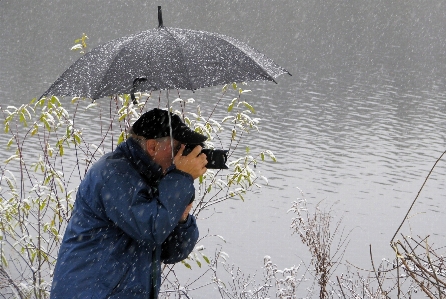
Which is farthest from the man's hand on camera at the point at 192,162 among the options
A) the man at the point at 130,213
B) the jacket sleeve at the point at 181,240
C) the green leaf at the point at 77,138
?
the green leaf at the point at 77,138

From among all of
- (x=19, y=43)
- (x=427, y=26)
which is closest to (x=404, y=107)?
(x=19, y=43)

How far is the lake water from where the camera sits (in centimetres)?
1500

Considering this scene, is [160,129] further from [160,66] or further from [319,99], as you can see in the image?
[319,99]

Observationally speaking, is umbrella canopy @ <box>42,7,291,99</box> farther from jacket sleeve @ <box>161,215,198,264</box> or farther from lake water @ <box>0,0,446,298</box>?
lake water @ <box>0,0,446,298</box>

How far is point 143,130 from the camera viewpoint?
2.37 m

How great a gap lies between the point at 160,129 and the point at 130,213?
33 cm

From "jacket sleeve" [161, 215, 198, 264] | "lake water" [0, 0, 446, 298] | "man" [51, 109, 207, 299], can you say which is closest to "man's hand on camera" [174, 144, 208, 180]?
"man" [51, 109, 207, 299]

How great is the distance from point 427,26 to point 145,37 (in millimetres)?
57290

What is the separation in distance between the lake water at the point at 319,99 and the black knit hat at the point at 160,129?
0.88 metres

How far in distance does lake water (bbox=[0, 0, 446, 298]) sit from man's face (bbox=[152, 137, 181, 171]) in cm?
92

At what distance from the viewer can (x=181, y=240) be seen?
2514mm

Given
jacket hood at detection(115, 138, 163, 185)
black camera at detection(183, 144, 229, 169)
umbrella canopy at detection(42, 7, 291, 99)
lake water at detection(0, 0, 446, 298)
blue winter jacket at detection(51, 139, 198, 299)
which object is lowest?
blue winter jacket at detection(51, 139, 198, 299)

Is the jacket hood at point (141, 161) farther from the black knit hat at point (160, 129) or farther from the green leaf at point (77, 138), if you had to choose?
the green leaf at point (77, 138)

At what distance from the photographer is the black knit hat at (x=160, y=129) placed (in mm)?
2350
